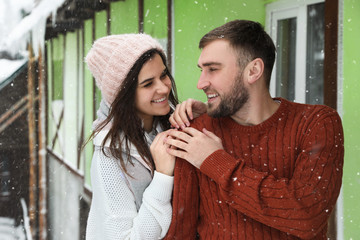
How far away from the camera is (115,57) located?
1114mm

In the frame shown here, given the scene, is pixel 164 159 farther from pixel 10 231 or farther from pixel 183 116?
pixel 10 231

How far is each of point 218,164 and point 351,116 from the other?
894 mm

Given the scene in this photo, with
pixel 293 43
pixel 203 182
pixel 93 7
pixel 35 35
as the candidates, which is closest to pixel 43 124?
pixel 35 35

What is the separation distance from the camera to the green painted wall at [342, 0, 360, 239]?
150cm

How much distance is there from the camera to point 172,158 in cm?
103

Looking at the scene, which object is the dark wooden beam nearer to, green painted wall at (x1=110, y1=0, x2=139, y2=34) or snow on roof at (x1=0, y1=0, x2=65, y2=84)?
green painted wall at (x1=110, y1=0, x2=139, y2=34)

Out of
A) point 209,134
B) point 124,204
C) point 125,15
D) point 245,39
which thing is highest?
point 125,15

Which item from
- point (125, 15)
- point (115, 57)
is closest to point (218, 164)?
point (115, 57)

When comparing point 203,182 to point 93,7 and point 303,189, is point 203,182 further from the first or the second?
point 93,7

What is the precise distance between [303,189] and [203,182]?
28 cm

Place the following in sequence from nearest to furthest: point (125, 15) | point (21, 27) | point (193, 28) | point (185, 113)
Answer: point (185, 113), point (193, 28), point (125, 15), point (21, 27)

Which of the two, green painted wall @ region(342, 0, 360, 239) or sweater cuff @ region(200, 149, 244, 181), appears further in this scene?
green painted wall @ region(342, 0, 360, 239)

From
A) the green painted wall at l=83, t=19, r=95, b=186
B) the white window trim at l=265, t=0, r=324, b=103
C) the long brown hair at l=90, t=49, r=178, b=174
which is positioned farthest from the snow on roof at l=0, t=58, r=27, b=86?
the long brown hair at l=90, t=49, r=178, b=174

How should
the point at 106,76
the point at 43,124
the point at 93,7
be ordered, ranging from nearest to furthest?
1. the point at 106,76
2. the point at 93,7
3. the point at 43,124
